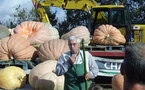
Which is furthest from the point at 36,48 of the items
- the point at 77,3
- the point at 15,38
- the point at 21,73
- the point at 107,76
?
the point at 77,3

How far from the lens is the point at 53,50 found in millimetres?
7340

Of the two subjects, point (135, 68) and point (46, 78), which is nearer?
point (135, 68)

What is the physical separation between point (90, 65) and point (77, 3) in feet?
28.2

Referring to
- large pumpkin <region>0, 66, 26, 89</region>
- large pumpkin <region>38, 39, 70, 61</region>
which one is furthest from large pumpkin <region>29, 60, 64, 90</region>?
large pumpkin <region>38, 39, 70, 61</region>

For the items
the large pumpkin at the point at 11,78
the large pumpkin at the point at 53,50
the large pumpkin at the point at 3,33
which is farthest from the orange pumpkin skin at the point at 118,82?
the large pumpkin at the point at 3,33

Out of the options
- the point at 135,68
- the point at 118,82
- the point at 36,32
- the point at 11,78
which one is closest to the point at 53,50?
the point at 11,78

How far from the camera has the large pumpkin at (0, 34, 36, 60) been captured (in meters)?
7.76

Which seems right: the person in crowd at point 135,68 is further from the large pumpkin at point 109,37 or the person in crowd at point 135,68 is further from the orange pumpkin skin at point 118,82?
the large pumpkin at point 109,37

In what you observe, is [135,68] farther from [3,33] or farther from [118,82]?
[3,33]

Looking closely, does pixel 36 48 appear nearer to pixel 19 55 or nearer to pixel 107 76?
pixel 19 55

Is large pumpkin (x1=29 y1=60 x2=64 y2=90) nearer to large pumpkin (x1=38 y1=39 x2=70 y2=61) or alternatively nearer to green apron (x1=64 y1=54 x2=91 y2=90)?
large pumpkin (x1=38 y1=39 x2=70 y2=61)

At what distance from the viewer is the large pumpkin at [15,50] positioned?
25.5ft

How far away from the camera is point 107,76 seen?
25.8 ft

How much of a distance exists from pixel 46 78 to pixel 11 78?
36.7 inches
